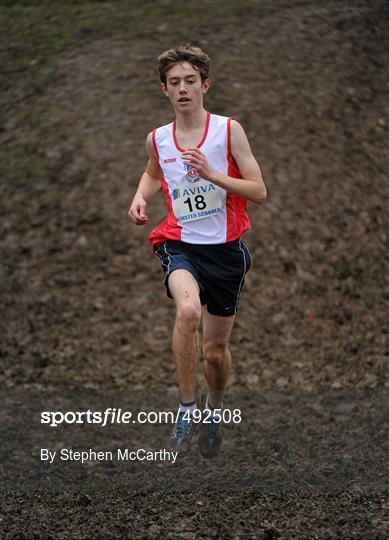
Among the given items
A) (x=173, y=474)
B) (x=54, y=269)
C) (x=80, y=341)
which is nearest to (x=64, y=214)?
(x=54, y=269)

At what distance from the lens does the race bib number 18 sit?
4.46m

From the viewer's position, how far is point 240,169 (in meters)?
4.47

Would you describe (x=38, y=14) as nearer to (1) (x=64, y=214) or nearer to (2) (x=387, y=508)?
(1) (x=64, y=214)

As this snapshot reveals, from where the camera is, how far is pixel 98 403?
24.6ft

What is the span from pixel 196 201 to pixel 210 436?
160 centimetres

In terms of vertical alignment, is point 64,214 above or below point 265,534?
below

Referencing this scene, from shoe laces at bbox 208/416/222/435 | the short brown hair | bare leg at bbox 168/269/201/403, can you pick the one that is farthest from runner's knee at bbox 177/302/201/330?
the short brown hair

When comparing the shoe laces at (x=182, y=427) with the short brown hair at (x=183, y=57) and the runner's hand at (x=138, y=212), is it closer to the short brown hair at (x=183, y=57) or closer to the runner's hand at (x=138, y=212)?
the runner's hand at (x=138, y=212)

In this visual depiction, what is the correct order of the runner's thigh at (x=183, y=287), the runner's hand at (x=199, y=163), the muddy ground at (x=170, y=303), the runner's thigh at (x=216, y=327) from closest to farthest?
1. the runner's hand at (x=199, y=163)
2. the runner's thigh at (x=183, y=287)
3. the runner's thigh at (x=216, y=327)
4. the muddy ground at (x=170, y=303)

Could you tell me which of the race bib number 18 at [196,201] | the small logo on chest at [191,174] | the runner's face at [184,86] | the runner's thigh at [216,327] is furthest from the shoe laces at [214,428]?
the runner's face at [184,86]

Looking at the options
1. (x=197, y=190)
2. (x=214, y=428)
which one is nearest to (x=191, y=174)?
(x=197, y=190)

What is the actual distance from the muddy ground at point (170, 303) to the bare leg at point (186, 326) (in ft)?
2.90

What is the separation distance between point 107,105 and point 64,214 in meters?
2.11

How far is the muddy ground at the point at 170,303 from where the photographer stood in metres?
5.07
